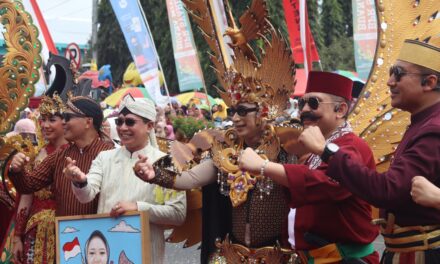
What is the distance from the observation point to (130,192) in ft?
17.5

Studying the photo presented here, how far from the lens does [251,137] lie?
5094mm

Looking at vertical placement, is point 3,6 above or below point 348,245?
above

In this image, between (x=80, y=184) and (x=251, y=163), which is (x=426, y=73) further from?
(x=80, y=184)

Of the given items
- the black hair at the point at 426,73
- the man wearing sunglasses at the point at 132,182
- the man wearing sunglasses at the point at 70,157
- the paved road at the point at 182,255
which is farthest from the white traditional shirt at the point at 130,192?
the paved road at the point at 182,255

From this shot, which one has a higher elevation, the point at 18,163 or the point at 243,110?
the point at 243,110

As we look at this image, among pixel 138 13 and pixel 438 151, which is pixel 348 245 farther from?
pixel 138 13

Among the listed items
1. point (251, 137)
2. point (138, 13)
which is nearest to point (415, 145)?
point (251, 137)

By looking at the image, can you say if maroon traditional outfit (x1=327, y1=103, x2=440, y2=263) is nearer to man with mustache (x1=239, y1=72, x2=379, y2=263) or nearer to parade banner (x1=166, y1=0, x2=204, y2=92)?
man with mustache (x1=239, y1=72, x2=379, y2=263)

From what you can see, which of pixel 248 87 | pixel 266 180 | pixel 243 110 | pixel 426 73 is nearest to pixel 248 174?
pixel 266 180

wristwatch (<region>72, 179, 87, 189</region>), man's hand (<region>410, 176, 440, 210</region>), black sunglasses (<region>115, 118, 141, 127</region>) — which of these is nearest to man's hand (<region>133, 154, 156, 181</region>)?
wristwatch (<region>72, 179, 87, 189</region>)

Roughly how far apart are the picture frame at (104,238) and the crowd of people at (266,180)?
4.0 inches

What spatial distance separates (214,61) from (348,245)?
5.02ft

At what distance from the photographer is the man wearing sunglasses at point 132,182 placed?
527 cm

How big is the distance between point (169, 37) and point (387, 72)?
26091 mm
